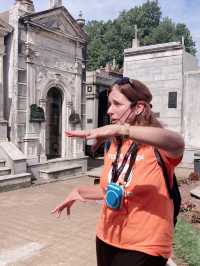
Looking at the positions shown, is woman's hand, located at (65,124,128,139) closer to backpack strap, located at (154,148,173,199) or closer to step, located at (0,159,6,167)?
backpack strap, located at (154,148,173,199)

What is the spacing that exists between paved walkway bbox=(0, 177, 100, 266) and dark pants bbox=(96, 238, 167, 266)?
9.66 feet

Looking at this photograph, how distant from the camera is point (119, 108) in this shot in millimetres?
2080

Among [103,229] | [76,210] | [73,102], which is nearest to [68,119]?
[73,102]

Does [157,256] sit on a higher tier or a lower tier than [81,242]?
A: higher

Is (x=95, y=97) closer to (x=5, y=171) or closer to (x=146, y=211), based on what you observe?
(x=5, y=171)

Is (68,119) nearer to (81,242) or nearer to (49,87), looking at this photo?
(49,87)

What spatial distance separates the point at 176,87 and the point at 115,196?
53.2 feet

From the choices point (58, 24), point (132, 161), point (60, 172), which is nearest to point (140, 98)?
point (132, 161)

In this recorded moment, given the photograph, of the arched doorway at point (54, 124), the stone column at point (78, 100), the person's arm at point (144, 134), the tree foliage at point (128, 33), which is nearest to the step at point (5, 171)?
the arched doorway at point (54, 124)

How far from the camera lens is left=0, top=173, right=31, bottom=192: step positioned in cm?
1043

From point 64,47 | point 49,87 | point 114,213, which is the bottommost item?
point 114,213

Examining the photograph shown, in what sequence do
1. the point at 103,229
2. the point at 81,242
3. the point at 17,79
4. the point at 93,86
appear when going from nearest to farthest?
the point at 103,229 → the point at 81,242 → the point at 17,79 → the point at 93,86

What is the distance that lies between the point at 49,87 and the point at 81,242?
8416mm

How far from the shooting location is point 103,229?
222cm
